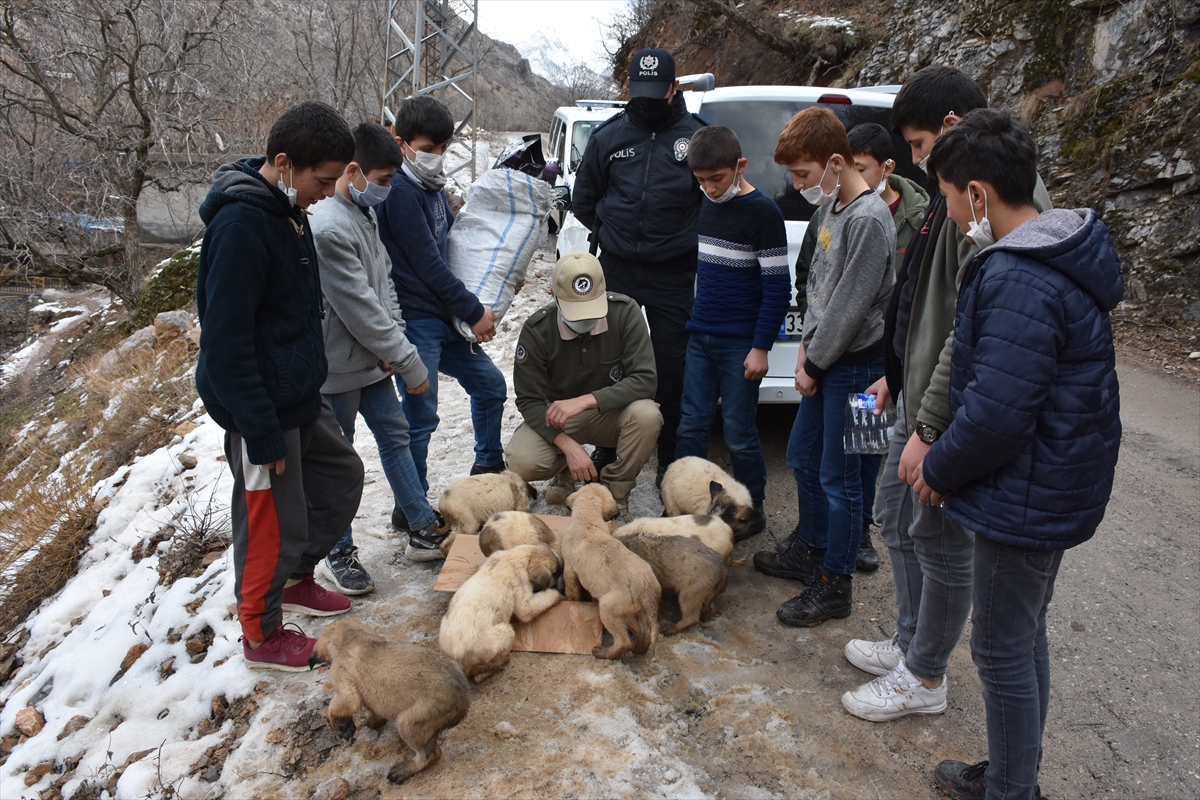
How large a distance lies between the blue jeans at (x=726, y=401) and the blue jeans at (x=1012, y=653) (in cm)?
205

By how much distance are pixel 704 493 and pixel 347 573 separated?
6.80ft

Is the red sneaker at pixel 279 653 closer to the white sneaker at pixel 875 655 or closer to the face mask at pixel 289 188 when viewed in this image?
the face mask at pixel 289 188

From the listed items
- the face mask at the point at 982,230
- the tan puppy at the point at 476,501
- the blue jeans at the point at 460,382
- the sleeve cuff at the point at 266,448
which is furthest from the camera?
the blue jeans at the point at 460,382

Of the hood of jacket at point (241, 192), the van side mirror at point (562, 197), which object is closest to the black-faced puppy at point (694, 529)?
the hood of jacket at point (241, 192)

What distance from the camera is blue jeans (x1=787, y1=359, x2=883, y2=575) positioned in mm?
3445

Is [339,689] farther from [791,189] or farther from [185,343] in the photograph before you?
[185,343]

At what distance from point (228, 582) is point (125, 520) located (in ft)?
6.89

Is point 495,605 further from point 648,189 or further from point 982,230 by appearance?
point 648,189

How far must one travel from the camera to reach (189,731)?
307cm

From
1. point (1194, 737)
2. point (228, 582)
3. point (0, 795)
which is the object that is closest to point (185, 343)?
point (228, 582)

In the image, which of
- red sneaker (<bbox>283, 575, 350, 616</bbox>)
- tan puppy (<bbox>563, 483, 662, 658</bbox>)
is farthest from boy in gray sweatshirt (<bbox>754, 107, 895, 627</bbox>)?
red sneaker (<bbox>283, 575, 350, 616</bbox>)

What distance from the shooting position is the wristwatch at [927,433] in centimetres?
240

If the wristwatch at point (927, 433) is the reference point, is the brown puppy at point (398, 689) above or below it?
below

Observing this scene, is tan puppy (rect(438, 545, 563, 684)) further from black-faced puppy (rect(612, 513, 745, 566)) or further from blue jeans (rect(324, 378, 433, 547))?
blue jeans (rect(324, 378, 433, 547))
